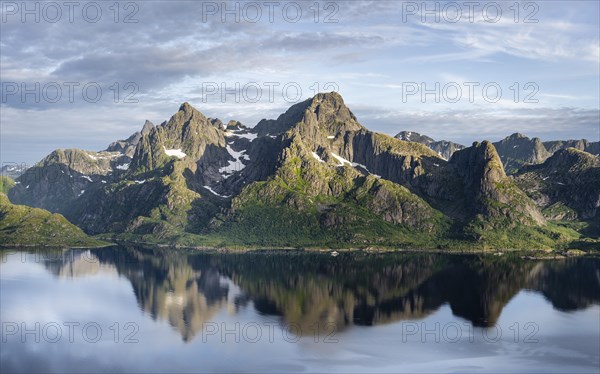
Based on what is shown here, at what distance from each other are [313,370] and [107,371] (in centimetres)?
5099

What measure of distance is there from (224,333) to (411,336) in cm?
5847

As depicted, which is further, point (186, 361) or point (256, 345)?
point (256, 345)

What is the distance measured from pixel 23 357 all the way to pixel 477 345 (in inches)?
4986

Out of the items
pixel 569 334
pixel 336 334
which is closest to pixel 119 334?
pixel 336 334


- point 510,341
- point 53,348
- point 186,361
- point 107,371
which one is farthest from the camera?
point 510,341

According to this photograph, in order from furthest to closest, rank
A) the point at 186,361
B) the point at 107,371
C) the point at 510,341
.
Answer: the point at 510,341 < the point at 186,361 < the point at 107,371

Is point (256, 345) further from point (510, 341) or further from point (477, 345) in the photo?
point (510, 341)

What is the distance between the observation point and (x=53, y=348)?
172 m

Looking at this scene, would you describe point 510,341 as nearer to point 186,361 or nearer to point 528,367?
point 528,367

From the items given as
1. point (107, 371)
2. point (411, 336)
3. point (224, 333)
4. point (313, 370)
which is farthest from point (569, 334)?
point (107, 371)

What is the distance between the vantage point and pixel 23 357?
16250cm

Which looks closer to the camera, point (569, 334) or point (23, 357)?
point (23, 357)

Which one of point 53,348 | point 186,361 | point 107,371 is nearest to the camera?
point 107,371

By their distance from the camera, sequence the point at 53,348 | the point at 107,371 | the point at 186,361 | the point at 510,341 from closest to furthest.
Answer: the point at 107,371
the point at 186,361
the point at 53,348
the point at 510,341
